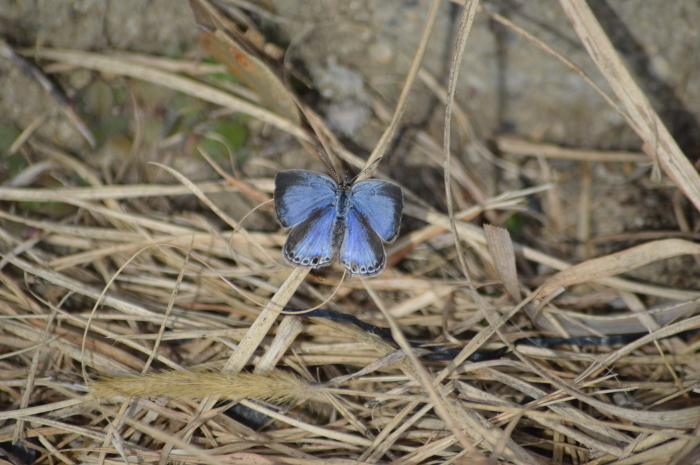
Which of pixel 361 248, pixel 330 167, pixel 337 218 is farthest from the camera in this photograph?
pixel 330 167

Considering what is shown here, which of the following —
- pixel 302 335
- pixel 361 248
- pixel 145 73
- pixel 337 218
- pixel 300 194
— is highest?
pixel 145 73

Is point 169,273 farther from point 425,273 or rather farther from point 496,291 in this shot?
point 496,291

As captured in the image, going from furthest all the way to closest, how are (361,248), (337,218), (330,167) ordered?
(330,167) → (337,218) → (361,248)

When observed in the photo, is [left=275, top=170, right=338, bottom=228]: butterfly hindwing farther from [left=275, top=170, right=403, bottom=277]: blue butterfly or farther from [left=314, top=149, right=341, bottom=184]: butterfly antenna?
[left=314, top=149, right=341, bottom=184]: butterfly antenna

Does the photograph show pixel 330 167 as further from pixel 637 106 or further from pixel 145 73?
pixel 637 106

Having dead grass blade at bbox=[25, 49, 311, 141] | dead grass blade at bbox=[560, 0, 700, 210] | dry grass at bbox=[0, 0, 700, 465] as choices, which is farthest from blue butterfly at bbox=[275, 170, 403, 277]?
dead grass blade at bbox=[560, 0, 700, 210]

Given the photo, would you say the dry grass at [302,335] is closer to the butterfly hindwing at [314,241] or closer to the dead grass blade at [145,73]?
the dead grass blade at [145,73]

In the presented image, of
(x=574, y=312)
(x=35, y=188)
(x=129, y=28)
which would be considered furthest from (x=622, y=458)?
(x=129, y=28)

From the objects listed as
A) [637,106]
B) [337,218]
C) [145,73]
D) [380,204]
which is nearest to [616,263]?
[637,106]
